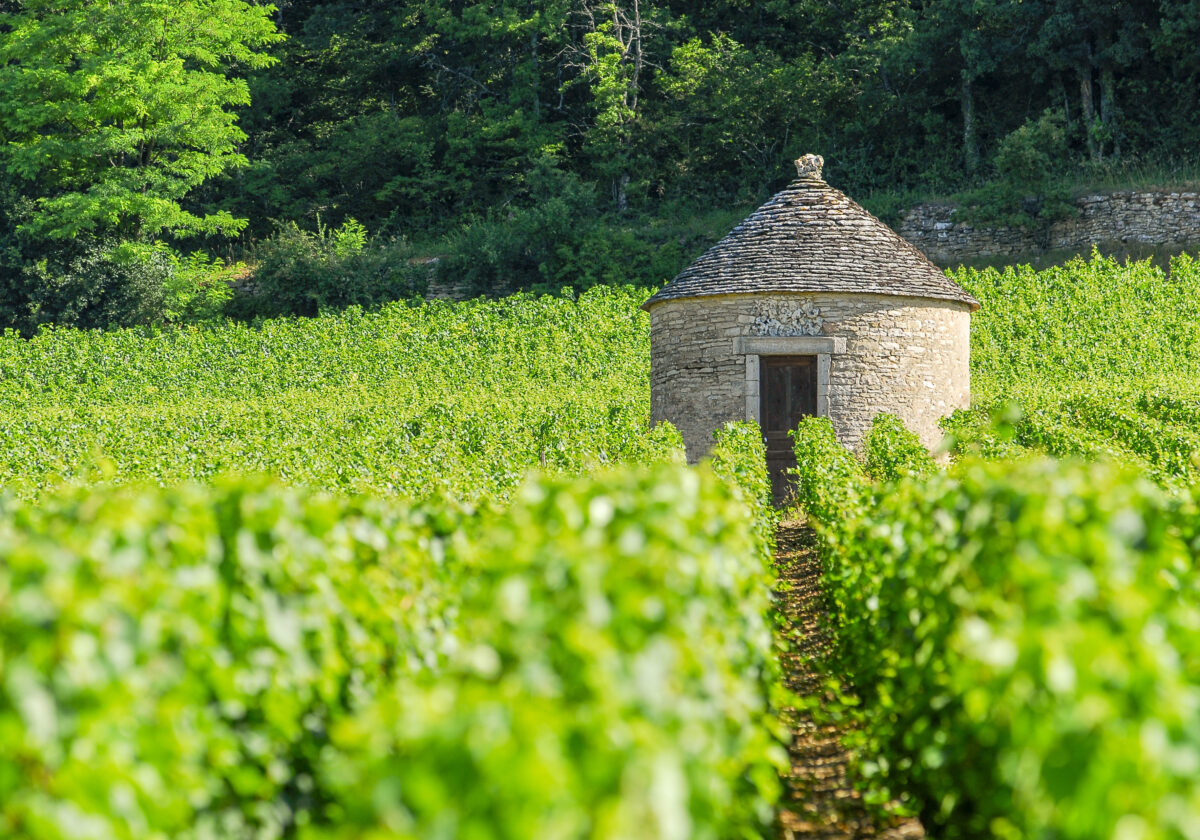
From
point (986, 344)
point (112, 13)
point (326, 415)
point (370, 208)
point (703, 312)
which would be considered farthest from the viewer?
point (370, 208)

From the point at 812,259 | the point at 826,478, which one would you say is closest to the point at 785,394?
the point at 812,259

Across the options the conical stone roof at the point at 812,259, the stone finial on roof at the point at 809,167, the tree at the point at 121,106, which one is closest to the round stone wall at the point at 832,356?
the conical stone roof at the point at 812,259

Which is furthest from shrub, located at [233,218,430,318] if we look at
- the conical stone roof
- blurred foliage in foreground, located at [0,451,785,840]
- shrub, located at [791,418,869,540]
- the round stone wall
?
blurred foliage in foreground, located at [0,451,785,840]

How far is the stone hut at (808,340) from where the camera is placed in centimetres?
1509

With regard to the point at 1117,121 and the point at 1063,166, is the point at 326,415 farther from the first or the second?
the point at 1117,121

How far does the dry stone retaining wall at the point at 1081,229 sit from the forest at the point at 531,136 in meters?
0.73

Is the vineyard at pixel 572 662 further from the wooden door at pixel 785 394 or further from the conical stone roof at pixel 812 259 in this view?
the conical stone roof at pixel 812 259

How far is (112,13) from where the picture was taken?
3259cm

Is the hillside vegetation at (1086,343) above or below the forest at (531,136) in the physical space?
below

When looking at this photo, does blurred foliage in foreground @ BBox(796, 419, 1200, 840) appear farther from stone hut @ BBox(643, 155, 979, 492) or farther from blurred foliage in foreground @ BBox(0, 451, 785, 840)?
stone hut @ BBox(643, 155, 979, 492)

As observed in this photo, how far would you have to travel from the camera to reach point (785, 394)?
15266 millimetres

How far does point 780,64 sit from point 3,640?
110 ft

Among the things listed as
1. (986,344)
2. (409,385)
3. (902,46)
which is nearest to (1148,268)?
(986,344)

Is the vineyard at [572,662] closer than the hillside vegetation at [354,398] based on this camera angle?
Yes
